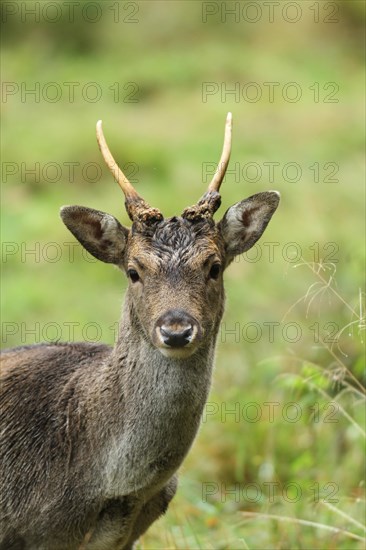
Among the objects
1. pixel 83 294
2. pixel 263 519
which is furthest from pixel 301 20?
pixel 263 519

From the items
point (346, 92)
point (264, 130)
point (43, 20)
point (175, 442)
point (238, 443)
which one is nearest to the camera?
point (175, 442)

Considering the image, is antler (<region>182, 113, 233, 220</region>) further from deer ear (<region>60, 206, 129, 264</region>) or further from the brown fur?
deer ear (<region>60, 206, 129, 264</region>)

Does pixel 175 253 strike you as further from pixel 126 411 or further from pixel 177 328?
pixel 126 411

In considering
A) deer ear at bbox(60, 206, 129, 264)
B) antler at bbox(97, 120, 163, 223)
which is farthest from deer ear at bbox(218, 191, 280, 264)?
deer ear at bbox(60, 206, 129, 264)

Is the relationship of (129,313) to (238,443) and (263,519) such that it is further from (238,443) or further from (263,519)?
(238,443)

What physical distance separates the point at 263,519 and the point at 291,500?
269mm

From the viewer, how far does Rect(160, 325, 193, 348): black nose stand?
562 cm

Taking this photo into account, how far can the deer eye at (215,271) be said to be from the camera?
6.16 meters

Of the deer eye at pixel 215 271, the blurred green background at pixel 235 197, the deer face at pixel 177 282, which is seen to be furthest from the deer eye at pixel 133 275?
the blurred green background at pixel 235 197

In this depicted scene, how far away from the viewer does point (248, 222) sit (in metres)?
6.55

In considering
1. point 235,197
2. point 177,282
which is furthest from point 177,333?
point 235,197

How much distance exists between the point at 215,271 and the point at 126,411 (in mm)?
817

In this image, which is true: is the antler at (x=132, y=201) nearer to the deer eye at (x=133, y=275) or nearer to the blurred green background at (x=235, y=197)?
the deer eye at (x=133, y=275)

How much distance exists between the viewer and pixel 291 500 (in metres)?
8.13
